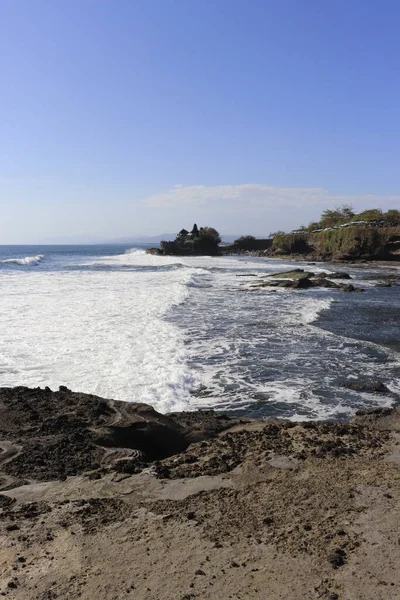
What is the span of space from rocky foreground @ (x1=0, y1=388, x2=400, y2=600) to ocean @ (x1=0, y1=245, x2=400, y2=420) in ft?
4.90

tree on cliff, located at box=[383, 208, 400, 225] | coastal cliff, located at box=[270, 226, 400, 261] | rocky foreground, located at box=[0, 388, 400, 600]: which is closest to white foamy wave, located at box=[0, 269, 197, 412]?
rocky foreground, located at box=[0, 388, 400, 600]

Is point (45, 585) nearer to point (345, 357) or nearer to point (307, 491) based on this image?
point (307, 491)

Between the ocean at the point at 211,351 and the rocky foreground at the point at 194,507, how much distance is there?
58.8 inches

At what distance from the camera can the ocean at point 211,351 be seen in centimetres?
830

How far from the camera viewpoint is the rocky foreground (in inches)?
130

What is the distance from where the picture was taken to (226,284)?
2983 centimetres

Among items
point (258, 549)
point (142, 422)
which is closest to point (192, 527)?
point (258, 549)

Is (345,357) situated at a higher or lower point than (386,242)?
lower

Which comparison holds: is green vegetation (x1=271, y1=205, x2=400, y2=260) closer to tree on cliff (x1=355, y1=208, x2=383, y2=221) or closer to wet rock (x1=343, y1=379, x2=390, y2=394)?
tree on cliff (x1=355, y1=208, x2=383, y2=221)

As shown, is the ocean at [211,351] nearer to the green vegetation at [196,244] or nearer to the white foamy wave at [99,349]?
the white foamy wave at [99,349]

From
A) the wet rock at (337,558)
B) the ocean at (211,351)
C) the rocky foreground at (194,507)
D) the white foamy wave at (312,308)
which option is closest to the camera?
the rocky foreground at (194,507)

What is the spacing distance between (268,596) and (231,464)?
209 centimetres

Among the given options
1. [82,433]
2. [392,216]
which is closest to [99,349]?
[82,433]

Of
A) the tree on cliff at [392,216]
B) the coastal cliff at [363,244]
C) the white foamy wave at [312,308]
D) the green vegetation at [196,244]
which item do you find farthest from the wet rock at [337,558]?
the green vegetation at [196,244]
